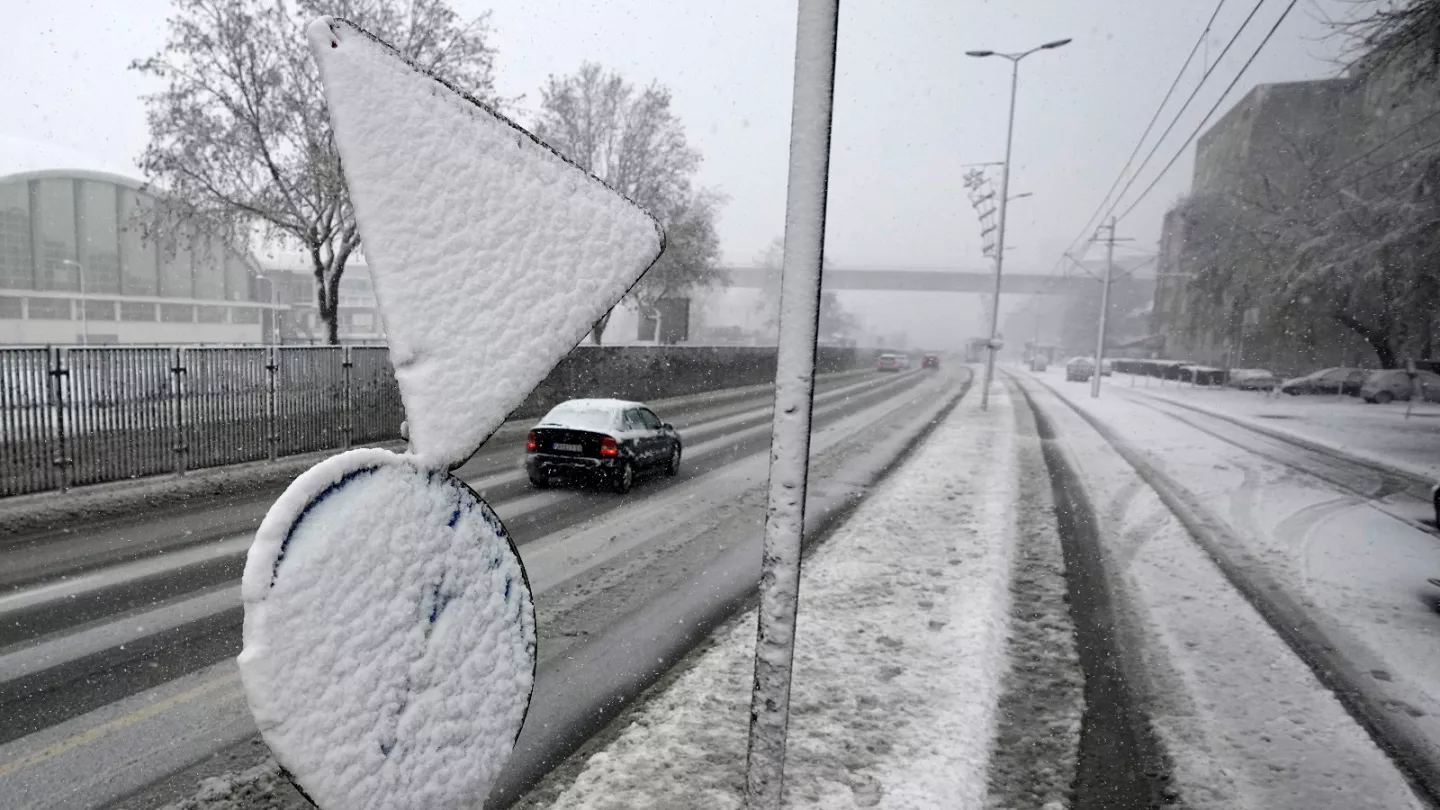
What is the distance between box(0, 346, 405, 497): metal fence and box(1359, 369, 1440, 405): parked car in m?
37.9

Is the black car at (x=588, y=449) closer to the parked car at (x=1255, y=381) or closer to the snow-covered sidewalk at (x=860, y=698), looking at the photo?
the snow-covered sidewalk at (x=860, y=698)

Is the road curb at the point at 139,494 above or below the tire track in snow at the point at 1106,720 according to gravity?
below

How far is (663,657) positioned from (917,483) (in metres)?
7.58

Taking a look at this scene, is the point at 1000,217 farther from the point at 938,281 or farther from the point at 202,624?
the point at 938,281

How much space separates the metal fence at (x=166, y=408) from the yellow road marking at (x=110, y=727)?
315 cm

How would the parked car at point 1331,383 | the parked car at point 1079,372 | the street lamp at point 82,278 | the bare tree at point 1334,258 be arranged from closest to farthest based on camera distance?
1. the bare tree at point 1334,258
2. the street lamp at point 82,278
3. the parked car at point 1331,383
4. the parked car at point 1079,372

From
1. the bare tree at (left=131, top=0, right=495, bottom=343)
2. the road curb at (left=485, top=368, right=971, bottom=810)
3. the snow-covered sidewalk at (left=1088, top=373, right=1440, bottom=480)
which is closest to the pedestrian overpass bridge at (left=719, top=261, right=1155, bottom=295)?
the snow-covered sidewalk at (left=1088, top=373, right=1440, bottom=480)

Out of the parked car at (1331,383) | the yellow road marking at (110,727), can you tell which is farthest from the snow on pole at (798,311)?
the parked car at (1331,383)

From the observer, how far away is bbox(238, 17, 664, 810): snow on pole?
97 centimetres

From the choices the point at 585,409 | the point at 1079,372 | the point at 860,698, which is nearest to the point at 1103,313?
the point at 1079,372

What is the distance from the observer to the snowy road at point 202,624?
3.85 meters

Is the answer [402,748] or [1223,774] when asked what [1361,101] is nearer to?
[1223,774]

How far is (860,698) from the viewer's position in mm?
4707

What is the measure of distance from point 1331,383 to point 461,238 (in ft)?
153
